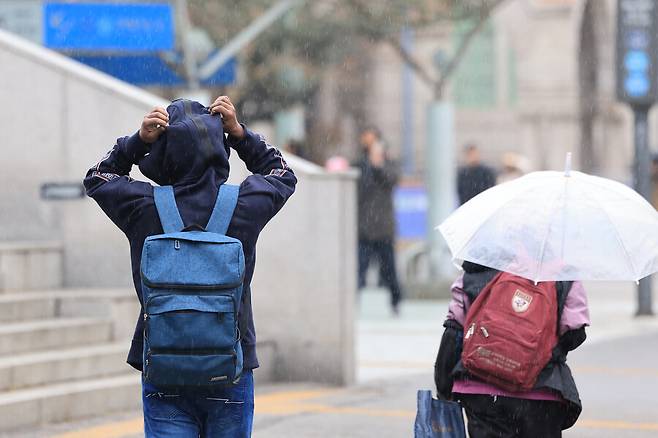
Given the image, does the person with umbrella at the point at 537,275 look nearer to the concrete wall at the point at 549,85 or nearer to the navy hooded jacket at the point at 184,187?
the navy hooded jacket at the point at 184,187

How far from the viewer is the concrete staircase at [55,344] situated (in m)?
8.60

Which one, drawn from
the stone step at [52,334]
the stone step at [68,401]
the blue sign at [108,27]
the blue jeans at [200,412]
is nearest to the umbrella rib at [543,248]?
the blue jeans at [200,412]

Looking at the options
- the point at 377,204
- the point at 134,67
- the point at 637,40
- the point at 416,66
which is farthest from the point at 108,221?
the point at 416,66

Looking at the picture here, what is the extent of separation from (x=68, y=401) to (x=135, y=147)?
4.19 m

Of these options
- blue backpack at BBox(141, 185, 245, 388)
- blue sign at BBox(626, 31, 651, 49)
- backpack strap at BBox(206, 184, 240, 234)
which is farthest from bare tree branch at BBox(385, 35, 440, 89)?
blue backpack at BBox(141, 185, 245, 388)

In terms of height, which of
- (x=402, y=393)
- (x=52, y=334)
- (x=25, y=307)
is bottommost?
(x=402, y=393)

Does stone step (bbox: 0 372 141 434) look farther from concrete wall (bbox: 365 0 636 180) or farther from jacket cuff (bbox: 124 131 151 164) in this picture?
concrete wall (bbox: 365 0 636 180)

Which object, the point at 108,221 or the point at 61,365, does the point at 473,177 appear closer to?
the point at 108,221

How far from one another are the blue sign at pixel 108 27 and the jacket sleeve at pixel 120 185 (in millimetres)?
12430

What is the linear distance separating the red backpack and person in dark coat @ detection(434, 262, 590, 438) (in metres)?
0.05

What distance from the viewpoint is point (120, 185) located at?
477 cm

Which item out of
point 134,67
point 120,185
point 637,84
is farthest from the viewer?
point 134,67

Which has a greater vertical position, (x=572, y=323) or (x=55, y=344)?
(x=572, y=323)

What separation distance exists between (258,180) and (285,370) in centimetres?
584
